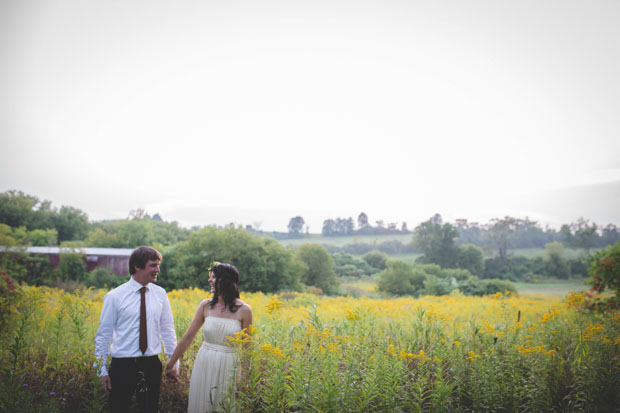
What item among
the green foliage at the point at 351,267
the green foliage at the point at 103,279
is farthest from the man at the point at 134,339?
the green foliage at the point at 351,267

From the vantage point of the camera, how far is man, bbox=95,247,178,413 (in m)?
3.11

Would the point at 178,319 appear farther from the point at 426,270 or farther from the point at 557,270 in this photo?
the point at 557,270

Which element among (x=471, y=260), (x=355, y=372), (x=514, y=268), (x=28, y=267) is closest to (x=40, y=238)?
(x=28, y=267)

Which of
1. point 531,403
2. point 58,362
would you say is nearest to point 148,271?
point 58,362

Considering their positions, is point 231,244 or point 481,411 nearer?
point 481,411

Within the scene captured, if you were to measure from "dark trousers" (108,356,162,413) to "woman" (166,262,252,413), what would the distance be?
0.62ft

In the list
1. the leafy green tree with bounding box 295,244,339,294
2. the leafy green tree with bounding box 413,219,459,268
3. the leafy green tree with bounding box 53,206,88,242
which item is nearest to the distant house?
the leafy green tree with bounding box 295,244,339,294

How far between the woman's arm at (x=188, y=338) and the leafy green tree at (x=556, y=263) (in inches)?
1623

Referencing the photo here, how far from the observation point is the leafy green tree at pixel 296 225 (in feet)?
212

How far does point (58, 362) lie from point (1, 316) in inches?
68.8

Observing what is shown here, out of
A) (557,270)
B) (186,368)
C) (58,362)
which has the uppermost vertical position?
(58,362)

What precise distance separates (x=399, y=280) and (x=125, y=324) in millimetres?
22816

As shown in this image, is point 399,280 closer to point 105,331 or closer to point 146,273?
point 146,273

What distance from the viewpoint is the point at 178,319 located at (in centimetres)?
580
